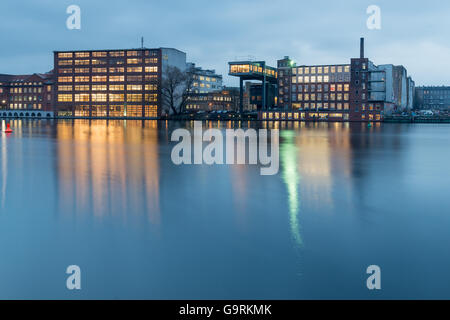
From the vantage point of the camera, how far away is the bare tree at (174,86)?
468 ft

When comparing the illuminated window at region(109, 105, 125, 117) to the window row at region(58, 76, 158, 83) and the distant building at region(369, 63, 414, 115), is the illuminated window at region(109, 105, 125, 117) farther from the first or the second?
the distant building at region(369, 63, 414, 115)

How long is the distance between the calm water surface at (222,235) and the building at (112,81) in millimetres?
137203

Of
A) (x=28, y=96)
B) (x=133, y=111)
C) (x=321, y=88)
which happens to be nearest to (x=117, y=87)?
(x=133, y=111)

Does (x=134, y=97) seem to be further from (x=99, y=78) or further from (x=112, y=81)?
(x=99, y=78)

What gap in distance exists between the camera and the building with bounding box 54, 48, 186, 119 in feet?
503

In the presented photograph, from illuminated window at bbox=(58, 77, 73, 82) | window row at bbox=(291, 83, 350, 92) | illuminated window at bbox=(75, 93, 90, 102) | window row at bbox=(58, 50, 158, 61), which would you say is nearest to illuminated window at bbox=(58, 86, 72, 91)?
illuminated window at bbox=(58, 77, 73, 82)

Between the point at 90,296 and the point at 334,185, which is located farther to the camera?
the point at 334,185

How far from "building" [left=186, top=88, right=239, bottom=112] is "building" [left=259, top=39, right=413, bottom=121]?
42.5m

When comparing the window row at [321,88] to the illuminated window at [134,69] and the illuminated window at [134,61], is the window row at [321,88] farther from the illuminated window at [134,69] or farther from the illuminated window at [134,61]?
the illuminated window at [134,61]
